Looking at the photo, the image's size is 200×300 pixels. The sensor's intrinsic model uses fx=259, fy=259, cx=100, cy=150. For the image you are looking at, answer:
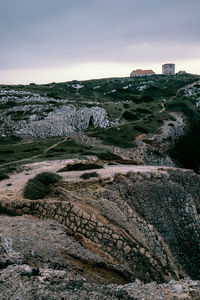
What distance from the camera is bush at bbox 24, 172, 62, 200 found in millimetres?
17139

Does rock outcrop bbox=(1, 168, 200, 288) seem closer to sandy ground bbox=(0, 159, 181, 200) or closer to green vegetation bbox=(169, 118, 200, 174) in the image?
sandy ground bbox=(0, 159, 181, 200)

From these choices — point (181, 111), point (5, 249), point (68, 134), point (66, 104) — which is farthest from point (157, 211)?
point (181, 111)

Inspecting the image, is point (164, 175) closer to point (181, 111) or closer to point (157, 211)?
point (157, 211)

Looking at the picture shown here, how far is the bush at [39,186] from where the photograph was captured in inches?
675

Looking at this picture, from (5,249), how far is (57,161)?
65.6 feet

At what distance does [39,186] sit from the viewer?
60.5 ft

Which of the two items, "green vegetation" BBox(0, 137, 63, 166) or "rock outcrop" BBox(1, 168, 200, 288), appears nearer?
"rock outcrop" BBox(1, 168, 200, 288)

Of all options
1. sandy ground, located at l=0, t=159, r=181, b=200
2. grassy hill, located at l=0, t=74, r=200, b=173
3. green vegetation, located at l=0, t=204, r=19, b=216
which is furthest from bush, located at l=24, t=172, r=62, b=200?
grassy hill, located at l=0, t=74, r=200, b=173

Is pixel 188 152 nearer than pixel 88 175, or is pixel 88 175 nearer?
pixel 88 175

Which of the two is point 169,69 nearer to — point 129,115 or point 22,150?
point 129,115

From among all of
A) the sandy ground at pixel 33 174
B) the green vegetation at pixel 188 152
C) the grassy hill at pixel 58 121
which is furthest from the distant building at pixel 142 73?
the sandy ground at pixel 33 174

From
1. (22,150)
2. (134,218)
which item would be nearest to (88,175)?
(134,218)

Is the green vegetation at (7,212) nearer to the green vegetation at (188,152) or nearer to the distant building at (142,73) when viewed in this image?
the green vegetation at (188,152)

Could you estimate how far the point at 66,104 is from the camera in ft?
213
